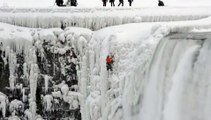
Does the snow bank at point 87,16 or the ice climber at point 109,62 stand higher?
the snow bank at point 87,16

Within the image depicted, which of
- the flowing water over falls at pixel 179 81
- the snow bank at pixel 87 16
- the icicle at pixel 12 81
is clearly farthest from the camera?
the snow bank at pixel 87 16

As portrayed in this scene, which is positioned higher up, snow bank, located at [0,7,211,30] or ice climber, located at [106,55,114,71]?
snow bank, located at [0,7,211,30]

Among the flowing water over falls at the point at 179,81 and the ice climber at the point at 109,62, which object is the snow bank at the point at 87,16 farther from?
the flowing water over falls at the point at 179,81

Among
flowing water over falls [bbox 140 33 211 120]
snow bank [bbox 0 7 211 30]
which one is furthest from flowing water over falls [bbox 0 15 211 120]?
snow bank [bbox 0 7 211 30]

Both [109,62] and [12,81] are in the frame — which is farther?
[12,81]

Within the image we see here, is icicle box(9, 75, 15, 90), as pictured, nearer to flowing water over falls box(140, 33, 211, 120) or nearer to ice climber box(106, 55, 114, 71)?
ice climber box(106, 55, 114, 71)

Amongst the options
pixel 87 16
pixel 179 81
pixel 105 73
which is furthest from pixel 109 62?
pixel 179 81

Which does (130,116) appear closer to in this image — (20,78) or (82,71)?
(82,71)

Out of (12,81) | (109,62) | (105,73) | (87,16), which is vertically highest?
(87,16)

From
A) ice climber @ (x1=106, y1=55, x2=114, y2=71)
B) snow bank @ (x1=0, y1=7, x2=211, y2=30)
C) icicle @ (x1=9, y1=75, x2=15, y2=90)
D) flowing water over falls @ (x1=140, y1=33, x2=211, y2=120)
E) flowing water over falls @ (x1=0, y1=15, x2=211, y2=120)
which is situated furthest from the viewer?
snow bank @ (x1=0, y1=7, x2=211, y2=30)

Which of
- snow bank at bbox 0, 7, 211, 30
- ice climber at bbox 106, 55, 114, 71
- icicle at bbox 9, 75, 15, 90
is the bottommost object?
icicle at bbox 9, 75, 15, 90

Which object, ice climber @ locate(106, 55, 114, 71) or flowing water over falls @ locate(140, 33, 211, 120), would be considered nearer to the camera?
→ flowing water over falls @ locate(140, 33, 211, 120)

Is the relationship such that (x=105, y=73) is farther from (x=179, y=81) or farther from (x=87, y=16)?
(x=179, y=81)

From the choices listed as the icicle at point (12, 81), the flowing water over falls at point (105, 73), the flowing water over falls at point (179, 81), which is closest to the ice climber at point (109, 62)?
the flowing water over falls at point (105, 73)
